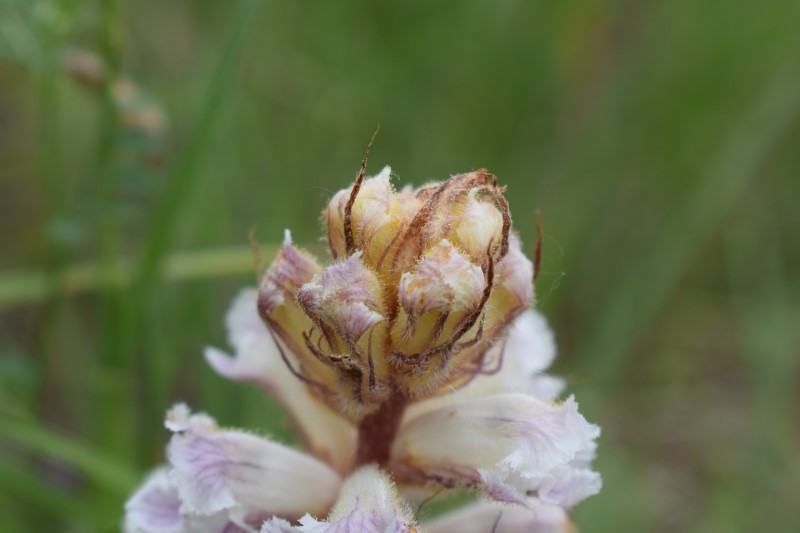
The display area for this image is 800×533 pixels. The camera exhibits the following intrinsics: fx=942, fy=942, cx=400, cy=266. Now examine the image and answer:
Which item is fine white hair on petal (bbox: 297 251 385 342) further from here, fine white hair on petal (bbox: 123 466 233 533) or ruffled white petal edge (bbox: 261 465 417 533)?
fine white hair on petal (bbox: 123 466 233 533)

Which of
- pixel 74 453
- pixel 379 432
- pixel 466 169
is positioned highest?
pixel 466 169

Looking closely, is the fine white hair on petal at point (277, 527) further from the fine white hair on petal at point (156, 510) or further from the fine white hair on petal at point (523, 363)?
the fine white hair on petal at point (523, 363)

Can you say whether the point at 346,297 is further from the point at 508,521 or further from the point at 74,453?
the point at 74,453

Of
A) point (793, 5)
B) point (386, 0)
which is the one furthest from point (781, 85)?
point (386, 0)

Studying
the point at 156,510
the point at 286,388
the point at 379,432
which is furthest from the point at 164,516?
the point at 379,432

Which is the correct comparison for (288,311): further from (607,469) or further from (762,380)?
(762,380)

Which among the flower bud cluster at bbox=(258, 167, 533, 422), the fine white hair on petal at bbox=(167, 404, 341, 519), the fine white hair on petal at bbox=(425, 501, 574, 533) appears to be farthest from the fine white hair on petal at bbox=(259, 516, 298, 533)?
the fine white hair on petal at bbox=(425, 501, 574, 533)
